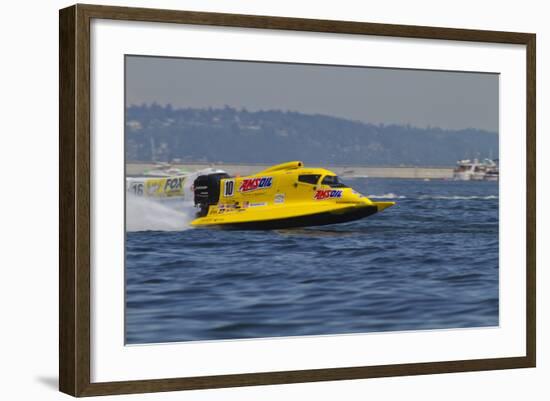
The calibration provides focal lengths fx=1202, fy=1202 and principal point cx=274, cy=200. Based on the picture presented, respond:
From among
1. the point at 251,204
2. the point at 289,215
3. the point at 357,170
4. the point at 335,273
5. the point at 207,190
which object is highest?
the point at 357,170

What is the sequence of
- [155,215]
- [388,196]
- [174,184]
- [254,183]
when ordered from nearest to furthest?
[155,215], [174,184], [254,183], [388,196]

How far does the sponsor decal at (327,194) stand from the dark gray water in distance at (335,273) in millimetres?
175

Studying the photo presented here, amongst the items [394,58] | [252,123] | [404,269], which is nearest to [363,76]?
[394,58]

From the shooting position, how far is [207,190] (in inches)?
434

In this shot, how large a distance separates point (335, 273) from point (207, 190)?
4.58 feet

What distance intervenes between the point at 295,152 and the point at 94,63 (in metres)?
2.08

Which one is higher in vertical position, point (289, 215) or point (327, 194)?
point (327, 194)

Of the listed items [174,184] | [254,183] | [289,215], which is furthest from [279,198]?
[174,184]

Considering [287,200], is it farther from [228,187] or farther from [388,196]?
[388,196]

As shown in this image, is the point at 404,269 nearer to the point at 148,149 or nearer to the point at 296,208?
the point at 296,208

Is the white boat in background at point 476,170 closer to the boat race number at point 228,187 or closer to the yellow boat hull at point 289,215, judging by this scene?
the yellow boat hull at point 289,215

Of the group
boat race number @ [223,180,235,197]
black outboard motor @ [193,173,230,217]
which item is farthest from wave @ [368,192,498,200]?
black outboard motor @ [193,173,230,217]

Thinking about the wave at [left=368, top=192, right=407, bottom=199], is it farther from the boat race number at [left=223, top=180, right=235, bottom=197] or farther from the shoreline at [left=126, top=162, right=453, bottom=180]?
the boat race number at [left=223, top=180, right=235, bottom=197]

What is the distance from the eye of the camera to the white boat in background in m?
11.7
